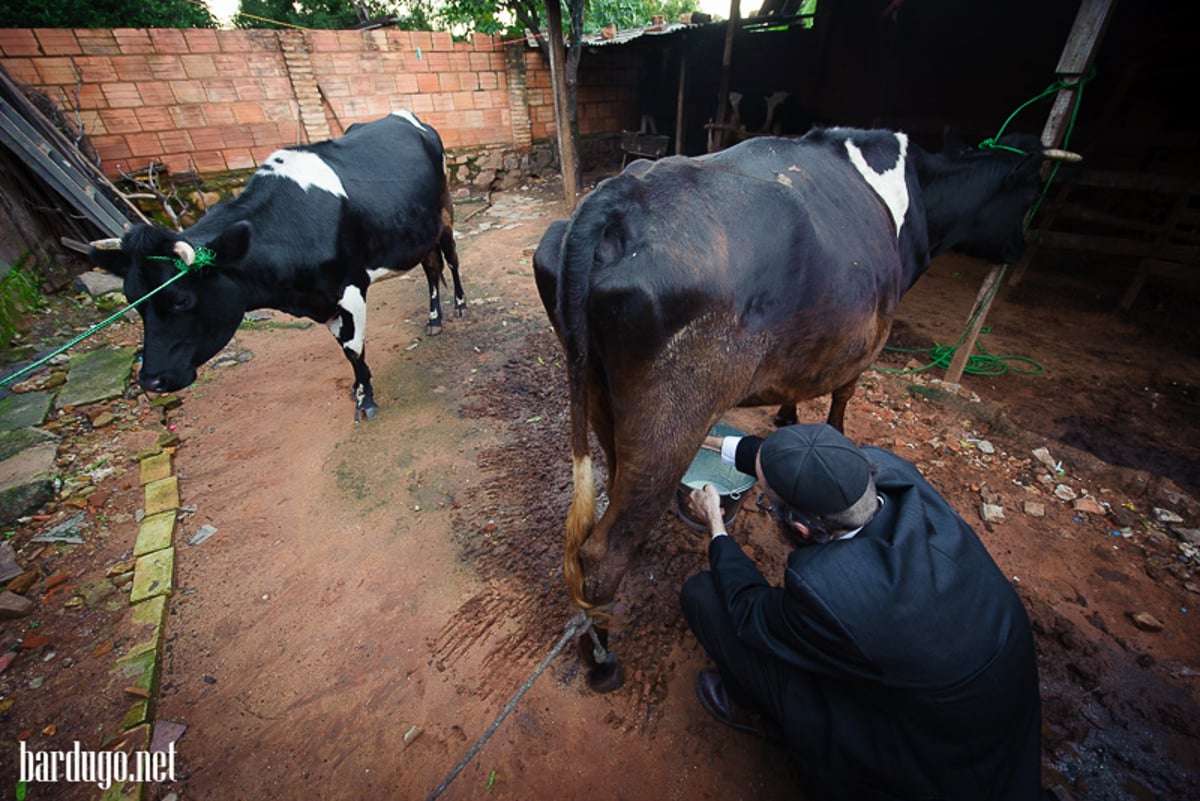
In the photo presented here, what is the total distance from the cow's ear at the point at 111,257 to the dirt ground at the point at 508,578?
54.0 inches

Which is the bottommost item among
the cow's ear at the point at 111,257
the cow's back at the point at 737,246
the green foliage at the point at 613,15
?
the cow's ear at the point at 111,257

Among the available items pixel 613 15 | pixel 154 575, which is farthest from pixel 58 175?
pixel 613 15

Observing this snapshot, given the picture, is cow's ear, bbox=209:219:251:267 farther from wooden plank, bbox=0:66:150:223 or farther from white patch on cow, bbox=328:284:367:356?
wooden plank, bbox=0:66:150:223

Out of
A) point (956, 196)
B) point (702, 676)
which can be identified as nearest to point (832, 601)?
point (702, 676)

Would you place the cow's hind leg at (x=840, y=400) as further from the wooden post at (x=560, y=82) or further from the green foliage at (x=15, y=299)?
the green foliage at (x=15, y=299)

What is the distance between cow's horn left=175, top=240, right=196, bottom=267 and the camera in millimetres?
2703

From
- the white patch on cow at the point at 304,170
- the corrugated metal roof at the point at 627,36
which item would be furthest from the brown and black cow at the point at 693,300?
the corrugated metal roof at the point at 627,36

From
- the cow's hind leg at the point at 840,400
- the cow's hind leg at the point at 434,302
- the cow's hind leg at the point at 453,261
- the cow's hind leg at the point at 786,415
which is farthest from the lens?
the cow's hind leg at the point at 453,261

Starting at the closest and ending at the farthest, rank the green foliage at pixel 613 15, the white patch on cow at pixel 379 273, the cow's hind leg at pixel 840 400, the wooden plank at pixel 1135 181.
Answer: the cow's hind leg at pixel 840 400, the white patch on cow at pixel 379 273, the wooden plank at pixel 1135 181, the green foliage at pixel 613 15

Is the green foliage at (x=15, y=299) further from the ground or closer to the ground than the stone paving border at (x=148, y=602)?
further from the ground

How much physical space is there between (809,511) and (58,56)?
10.5 metres

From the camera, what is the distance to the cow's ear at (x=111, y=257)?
2.76 meters

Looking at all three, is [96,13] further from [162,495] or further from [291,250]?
[162,495]

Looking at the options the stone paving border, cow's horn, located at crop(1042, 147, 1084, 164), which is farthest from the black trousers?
cow's horn, located at crop(1042, 147, 1084, 164)
